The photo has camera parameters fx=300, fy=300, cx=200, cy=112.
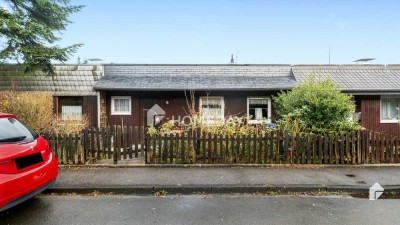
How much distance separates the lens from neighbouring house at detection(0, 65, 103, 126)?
14016 millimetres

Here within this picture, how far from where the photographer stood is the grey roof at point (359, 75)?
13836 mm

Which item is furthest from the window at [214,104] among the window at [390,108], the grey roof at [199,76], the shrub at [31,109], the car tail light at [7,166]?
the car tail light at [7,166]

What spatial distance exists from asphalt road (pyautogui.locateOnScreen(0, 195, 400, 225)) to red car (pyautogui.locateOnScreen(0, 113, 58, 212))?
446 mm

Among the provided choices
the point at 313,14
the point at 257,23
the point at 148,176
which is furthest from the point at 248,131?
the point at 257,23

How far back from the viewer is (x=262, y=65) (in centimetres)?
1536

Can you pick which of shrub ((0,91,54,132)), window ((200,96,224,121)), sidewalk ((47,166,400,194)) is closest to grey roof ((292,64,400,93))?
window ((200,96,224,121))

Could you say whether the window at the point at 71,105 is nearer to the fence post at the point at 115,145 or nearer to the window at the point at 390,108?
the fence post at the point at 115,145

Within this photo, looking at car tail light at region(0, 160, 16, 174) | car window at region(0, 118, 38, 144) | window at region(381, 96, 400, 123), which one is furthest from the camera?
window at region(381, 96, 400, 123)

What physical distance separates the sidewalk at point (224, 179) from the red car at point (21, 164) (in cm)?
119

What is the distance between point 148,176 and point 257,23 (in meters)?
23.7

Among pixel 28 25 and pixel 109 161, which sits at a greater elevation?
pixel 28 25

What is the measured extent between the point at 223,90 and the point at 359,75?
7.03 m

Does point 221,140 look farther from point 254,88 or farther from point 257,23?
point 257,23

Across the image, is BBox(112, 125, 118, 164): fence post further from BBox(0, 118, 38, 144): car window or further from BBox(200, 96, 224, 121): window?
BBox(200, 96, 224, 121): window
